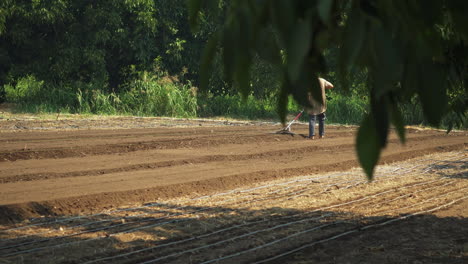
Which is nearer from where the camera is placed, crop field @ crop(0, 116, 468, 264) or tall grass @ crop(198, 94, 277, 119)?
crop field @ crop(0, 116, 468, 264)

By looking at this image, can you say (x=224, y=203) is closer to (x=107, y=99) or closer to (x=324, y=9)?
(x=324, y=9)

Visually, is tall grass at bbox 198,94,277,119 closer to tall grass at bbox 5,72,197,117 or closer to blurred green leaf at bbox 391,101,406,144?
tall grass at bbox 5,72,197,117

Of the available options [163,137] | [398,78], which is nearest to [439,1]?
[398,78]

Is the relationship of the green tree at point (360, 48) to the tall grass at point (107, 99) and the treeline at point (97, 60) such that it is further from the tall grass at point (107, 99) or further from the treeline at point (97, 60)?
the tall grass at point (107, 99)

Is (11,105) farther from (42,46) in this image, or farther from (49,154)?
(49,154)

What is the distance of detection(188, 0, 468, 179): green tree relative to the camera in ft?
3.88

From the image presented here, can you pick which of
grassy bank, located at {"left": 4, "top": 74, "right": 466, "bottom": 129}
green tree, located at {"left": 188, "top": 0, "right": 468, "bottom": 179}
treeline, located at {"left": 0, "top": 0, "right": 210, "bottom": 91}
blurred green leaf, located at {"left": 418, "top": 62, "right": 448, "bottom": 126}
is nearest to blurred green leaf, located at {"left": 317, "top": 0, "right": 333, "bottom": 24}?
green tree, located at {"left": 188, "top": 0, "right": 468, "bottom": 179}

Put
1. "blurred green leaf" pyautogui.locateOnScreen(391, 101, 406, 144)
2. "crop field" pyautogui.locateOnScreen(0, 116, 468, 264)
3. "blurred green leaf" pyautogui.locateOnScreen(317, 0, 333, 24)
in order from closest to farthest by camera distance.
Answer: "blurred green leaf" pyautogui.locateOnScreen(317, 0, 333, 24)
"blurred green leaf" pyautogui.locateOnScreen(391, 101, 406, 144)
"crop field" pyautogui.locateOnScreen(0, 116, 468, 264)

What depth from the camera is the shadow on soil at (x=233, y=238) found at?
16.0ft

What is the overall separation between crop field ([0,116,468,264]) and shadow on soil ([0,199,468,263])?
0.01m

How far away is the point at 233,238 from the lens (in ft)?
17.8

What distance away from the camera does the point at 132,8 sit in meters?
23.1

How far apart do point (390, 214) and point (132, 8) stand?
18131 mm

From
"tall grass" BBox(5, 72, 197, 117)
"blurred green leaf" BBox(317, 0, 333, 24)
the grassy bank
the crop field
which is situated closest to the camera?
"blurred green leaf" BBox(317, 0, 333, 24)
